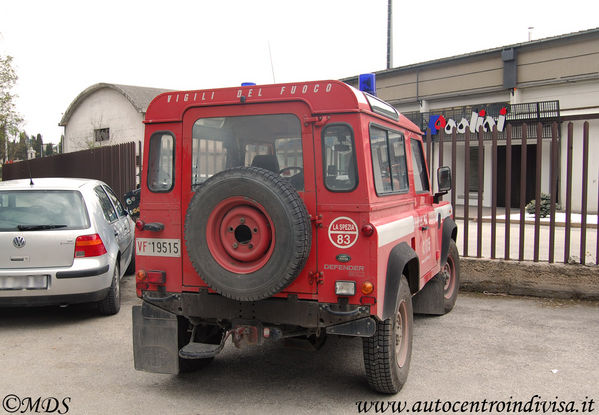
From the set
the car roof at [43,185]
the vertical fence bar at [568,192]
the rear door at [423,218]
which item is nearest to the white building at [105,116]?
the car roof at [43,185]

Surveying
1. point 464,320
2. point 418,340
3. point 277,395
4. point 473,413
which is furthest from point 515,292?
point 277,395

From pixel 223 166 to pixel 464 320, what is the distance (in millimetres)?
3592

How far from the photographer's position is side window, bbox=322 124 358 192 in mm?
3738

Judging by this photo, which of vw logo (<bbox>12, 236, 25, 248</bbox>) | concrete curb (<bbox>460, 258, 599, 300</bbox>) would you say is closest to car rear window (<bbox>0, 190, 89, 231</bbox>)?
vw logo (<bbox>12, 236, 25, 248</bbox>)

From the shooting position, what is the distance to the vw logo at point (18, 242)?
5730mm

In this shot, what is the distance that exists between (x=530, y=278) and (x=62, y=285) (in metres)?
5.72

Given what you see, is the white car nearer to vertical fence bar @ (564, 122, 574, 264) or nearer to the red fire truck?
the red fire truck

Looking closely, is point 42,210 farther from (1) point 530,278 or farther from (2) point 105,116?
(2) point 105,116

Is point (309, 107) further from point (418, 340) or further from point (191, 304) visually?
point (418, 340)

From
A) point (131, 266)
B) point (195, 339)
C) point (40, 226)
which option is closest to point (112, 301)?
point (40, 226)

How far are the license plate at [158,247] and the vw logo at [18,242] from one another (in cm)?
223

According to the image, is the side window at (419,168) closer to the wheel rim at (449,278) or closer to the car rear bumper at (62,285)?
the wheel rim at (449,278)

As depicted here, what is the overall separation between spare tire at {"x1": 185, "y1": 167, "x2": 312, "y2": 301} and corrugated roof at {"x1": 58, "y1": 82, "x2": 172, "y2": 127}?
31.3m

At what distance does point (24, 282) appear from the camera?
225 inches
